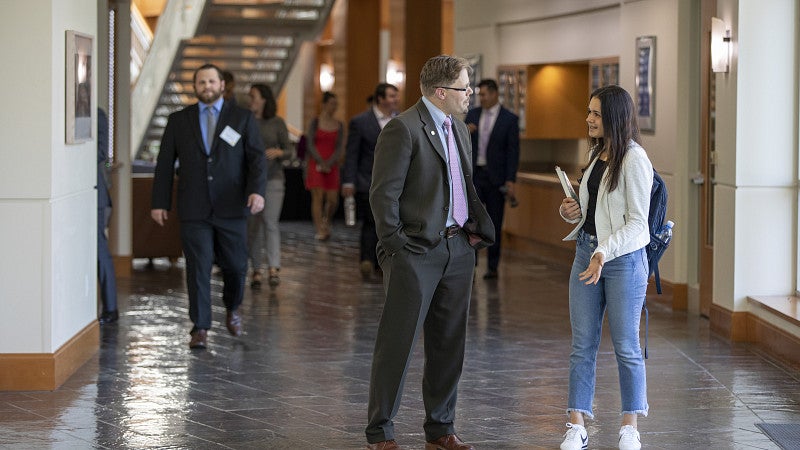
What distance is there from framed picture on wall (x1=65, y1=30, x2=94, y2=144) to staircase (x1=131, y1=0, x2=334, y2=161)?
377 inches

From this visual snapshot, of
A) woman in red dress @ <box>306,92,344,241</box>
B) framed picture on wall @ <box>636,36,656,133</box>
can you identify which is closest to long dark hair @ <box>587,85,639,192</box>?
framed picture on wall @ <box>636,36,656,133</box>

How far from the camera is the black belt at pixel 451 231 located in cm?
541

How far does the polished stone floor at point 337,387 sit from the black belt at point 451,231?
3.19ft

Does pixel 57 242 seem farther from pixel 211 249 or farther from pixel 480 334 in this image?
pixel 480 334

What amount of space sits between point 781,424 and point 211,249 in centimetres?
358

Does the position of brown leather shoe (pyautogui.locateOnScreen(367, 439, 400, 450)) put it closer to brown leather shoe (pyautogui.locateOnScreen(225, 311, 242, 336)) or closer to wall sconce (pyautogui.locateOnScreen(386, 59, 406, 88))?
brown leather shoe (pyautogui.locateOnScreen(225, 311, 242, 336))

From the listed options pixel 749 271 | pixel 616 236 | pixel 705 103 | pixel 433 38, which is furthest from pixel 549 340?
pixel 433 38

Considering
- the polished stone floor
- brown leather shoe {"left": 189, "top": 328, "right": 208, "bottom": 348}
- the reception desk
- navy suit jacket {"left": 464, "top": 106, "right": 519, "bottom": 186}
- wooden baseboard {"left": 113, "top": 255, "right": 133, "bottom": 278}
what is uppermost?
navy suit jacket {"left": 464, "top": 106, "right": 519, "bottom": 186}

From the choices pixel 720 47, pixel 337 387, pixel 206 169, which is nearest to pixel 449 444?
pixel 337 387

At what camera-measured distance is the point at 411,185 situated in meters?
5.37

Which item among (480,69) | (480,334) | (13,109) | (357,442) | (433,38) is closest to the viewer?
(357,442)

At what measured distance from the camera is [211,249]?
816 centimetres

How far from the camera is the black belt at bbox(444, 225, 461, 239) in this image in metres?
5.41

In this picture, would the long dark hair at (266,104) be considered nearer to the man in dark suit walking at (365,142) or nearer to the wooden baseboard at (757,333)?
the man in dark suit walking at (365,142)
